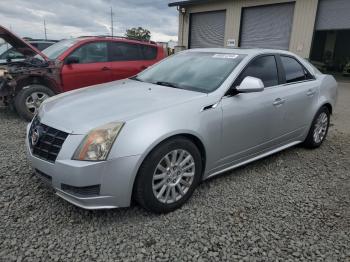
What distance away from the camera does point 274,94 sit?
12.2 feet

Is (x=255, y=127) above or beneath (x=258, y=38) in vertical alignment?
beneath

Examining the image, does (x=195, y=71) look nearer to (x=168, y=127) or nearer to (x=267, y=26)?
(x=168, y=127)

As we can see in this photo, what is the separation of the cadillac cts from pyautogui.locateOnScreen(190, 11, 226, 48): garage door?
1421 cm

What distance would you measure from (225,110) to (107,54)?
175 inches

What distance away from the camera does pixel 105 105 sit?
2.88m

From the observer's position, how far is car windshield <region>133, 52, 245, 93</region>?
10.9 ft

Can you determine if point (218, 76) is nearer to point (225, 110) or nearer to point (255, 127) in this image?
point (225, 110)

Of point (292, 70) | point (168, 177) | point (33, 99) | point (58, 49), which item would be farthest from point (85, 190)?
point (58, 49)

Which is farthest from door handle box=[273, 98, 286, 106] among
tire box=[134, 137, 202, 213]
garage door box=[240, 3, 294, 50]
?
garage door box=[240, 3, 294, 50]

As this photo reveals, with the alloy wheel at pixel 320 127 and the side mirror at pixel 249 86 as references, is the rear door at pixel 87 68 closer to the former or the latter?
the side mirror at pixel 249 86

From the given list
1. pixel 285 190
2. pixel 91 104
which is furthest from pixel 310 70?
pixel 91 104

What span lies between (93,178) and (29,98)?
4307mm

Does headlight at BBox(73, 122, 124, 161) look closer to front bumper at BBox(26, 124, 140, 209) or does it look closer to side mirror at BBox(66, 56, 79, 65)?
front bumper at BBox(26, 124, 140, 209)

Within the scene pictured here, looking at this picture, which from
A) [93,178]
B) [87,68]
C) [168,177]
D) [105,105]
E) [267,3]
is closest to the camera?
[93,178]
